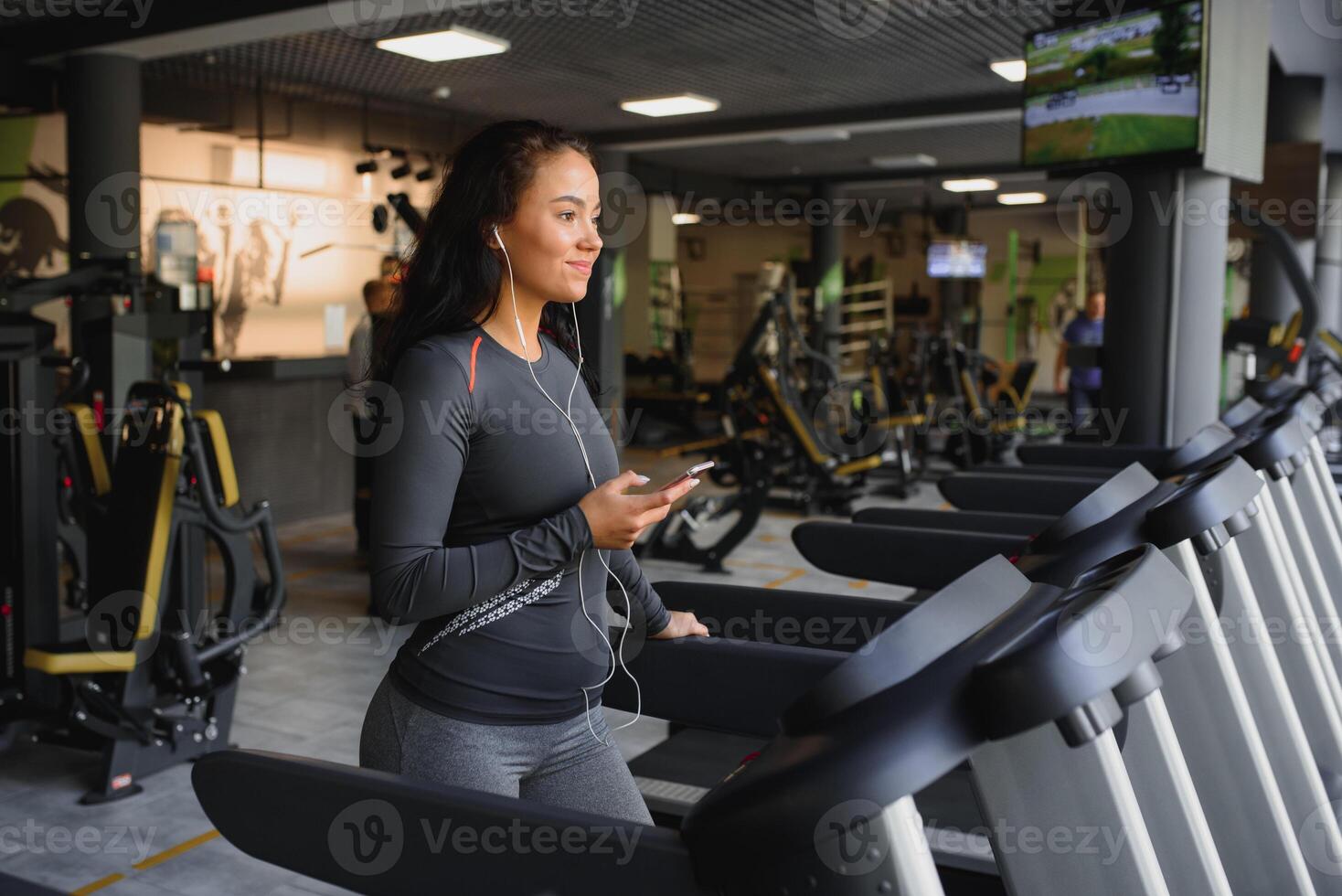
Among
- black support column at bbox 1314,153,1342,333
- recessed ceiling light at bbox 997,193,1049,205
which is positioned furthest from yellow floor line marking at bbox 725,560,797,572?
recessed ceiling light at bbox 997,193,1049,205

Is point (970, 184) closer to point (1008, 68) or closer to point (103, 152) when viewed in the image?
point (1008, 68)

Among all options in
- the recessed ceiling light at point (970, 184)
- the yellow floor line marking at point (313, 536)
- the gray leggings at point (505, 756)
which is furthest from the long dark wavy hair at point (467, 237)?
the recessed ceiling light at point (970, 184)

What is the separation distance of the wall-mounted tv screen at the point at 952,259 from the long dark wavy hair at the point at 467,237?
15076 mm

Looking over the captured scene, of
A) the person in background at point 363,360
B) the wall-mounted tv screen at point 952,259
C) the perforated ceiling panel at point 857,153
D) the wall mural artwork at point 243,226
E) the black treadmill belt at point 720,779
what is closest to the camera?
the black treadmill belt at point 720,779

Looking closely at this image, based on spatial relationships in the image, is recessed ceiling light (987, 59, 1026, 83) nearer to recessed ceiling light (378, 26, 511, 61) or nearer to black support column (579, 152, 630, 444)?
recessed ceiling light (378, 26, 511, 61)

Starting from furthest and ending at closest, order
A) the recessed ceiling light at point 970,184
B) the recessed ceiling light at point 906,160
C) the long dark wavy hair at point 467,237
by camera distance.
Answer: the recessed ceiling light at point 970,184, the recessed ceiling light at point 906,160, the long dark wavy hair at point 467,237

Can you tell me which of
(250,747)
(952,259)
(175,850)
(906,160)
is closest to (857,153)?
(906,160)

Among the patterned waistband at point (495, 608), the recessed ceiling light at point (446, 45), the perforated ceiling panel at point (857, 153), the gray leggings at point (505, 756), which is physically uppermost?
the perforated ceiling panel at point (857, 153)

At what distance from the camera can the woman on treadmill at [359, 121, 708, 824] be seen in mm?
1366

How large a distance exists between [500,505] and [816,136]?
9434 mm

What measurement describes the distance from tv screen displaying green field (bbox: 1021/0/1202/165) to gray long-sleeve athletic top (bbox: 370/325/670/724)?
2.82 m

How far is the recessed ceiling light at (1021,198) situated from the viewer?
52.6 ft

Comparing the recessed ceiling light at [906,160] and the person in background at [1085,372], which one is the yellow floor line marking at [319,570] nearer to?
the person in background at [1085,372]

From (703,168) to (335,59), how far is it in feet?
21.8
